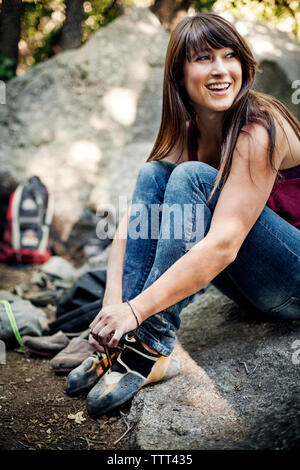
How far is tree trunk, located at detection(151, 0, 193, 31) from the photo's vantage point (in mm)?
5121

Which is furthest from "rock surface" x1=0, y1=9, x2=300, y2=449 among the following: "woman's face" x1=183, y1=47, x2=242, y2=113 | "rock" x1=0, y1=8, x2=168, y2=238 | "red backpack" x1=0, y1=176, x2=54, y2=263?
"woman's face" x1=183, y1=47, x2=242, y2=113

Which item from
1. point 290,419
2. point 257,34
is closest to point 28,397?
point 290,419

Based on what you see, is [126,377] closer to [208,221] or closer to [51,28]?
[208,221]

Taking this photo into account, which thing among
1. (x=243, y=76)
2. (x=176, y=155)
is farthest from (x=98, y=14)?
(x=243, y=76)

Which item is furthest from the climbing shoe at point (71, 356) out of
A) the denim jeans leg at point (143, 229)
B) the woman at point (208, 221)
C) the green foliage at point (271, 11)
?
the green foliage at point (271, 11)

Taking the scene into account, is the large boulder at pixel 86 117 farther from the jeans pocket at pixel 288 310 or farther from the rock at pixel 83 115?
the jeans pocket at pixel 288 310

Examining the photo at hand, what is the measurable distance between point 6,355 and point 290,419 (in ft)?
4.25

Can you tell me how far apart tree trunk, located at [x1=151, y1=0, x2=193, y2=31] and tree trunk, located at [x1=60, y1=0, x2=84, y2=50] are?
40.3 inches

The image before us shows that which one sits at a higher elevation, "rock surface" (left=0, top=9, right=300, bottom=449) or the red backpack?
"rock surface" (left=0, top=9, right=300, bottom=449)

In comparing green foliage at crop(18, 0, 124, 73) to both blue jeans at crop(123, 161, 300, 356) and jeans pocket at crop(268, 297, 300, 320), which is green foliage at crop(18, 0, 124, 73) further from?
jeans pocket at crop(268, 297, 300, 320)

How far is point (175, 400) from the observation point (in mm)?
1396

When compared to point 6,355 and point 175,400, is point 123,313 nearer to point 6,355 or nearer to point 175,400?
point 175,400

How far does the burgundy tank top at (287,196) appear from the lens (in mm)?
1435

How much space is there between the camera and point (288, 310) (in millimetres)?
1500
